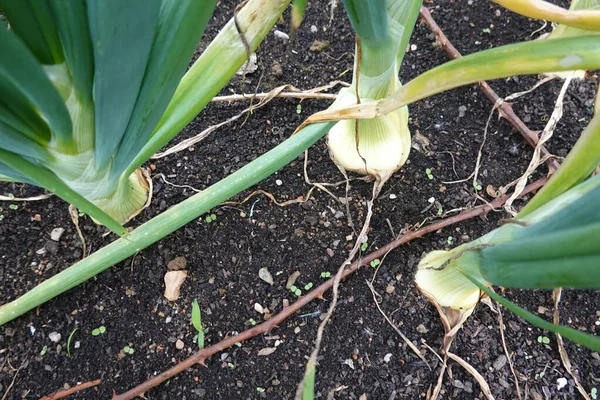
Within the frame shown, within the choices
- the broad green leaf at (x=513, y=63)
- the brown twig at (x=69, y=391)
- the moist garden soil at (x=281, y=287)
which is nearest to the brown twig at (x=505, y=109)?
the moist garden soil at (x=281, y=287)

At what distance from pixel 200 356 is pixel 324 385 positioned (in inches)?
9.2

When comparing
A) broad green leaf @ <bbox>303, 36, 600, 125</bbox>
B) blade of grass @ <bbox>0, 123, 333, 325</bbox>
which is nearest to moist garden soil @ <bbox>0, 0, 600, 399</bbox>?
blade of grass @ <bbox>0, 123, 333, 325</bbox>

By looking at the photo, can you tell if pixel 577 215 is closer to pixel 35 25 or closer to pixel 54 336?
pixel 35 25

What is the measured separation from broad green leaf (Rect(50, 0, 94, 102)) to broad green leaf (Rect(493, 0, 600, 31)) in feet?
1.56

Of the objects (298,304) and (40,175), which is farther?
(298,304)

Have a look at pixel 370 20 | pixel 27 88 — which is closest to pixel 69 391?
pixel 27 88

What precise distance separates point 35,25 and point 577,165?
0.64 metres

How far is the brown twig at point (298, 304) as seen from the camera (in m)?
0.86

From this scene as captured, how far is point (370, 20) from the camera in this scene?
0.67 m

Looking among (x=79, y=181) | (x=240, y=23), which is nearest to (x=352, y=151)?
(x=240, y=23)

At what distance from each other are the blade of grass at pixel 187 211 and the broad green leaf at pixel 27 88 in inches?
8.7

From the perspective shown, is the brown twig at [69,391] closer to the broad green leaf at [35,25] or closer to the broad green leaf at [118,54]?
the broad green leaf at [118,54]

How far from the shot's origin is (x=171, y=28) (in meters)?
0.54

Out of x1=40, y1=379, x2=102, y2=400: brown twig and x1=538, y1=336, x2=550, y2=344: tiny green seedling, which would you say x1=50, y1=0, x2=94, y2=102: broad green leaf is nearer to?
x1=40, y1=379, x2=102, y2=400: brown twig
